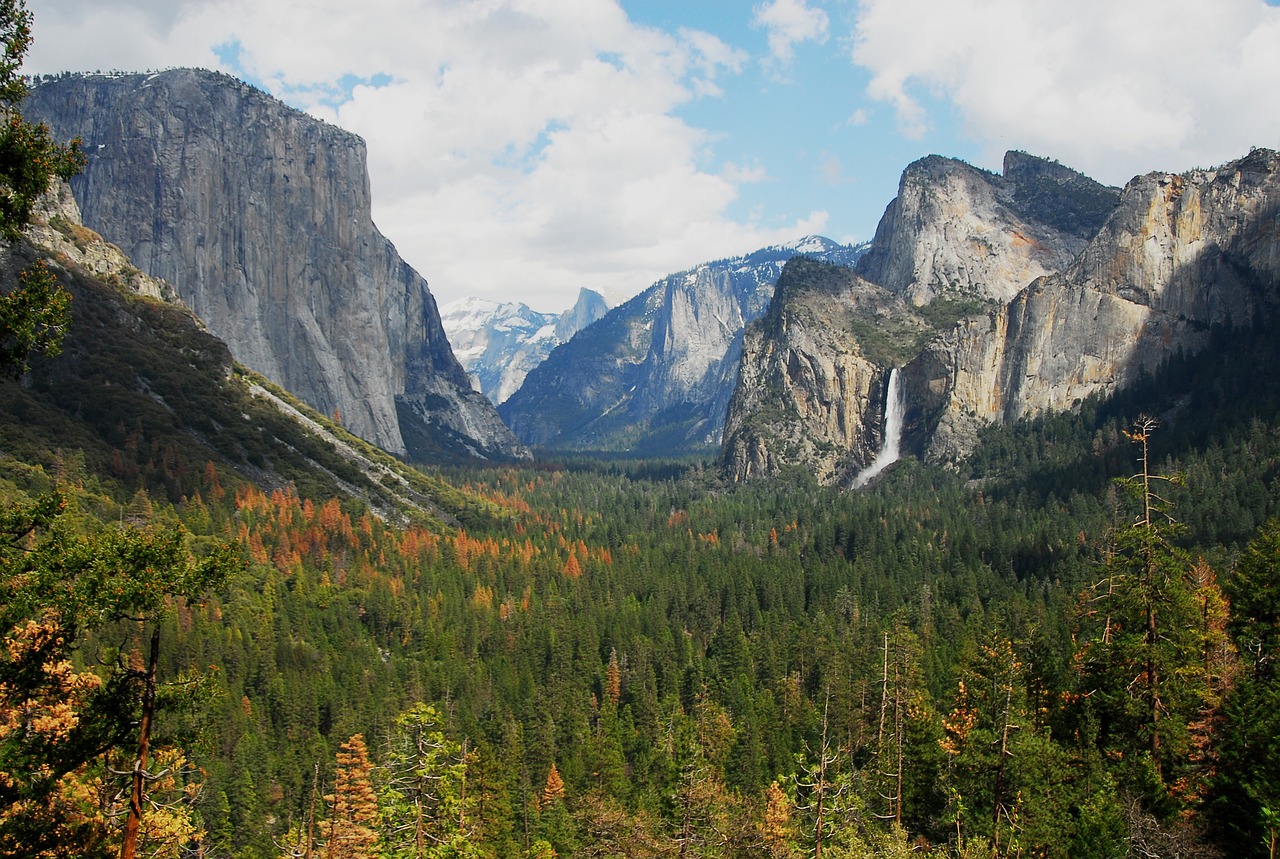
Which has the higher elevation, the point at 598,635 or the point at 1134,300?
the point at 1134,300

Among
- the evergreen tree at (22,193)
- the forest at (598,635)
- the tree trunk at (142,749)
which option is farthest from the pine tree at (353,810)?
the evergreen tree at (22,193)

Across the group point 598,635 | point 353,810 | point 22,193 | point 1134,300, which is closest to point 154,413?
point 598,635

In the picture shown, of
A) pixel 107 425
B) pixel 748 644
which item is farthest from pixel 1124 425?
pixel 107 425

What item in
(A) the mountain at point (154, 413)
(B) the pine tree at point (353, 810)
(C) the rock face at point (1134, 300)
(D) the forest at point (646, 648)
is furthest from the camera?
(C) the rock face at point (1134, 300)

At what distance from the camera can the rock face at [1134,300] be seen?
166 m

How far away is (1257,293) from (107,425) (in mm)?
187235

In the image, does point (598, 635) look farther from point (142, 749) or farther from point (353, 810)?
point (142, 749)

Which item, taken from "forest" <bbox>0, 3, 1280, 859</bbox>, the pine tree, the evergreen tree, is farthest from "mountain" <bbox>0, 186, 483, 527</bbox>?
the evergreen tree

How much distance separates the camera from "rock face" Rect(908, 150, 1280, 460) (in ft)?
545

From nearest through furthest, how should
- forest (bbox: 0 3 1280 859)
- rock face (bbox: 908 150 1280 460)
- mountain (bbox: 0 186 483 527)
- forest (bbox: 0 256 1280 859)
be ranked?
forest (bbox: 0 3 1280 859), forest (bbox: 0 256 1280 859), mountain (bbox: 0 186 483 527), rock face (bbox: 908 150 1280 460)

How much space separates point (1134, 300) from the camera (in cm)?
17988

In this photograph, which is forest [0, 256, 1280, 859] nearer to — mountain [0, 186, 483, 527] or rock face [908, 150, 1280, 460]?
mountain [0, 186, 483, 527]

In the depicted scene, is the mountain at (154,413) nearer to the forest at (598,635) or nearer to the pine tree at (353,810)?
the forest at (598,635)

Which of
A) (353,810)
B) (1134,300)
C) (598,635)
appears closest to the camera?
(353,810)
